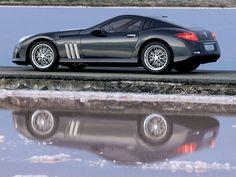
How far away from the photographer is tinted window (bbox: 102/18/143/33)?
528 inches

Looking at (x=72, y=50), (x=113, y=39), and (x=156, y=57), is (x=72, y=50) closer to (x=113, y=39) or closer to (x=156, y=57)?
(x=113, y=39)

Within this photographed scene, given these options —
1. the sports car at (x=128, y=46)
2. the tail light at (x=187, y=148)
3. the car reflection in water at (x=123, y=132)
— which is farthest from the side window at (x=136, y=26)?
the tail light at (x=187, y=148)

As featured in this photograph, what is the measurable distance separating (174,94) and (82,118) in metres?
2.58

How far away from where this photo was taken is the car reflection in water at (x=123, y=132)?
714 centimetres

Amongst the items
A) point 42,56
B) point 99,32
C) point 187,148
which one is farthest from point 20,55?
point 187,148

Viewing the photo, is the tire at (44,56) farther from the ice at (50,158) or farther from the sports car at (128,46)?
the ice at (50,158)

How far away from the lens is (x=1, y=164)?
6500mm

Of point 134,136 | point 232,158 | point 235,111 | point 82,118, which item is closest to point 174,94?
point 235,111

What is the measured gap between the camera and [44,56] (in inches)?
544

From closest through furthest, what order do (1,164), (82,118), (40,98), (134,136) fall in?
1. (1,164)
2. (134,136)
3. (82,118)
4. (40,98)

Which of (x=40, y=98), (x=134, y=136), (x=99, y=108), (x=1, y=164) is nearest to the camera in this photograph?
(x=1, y=164)

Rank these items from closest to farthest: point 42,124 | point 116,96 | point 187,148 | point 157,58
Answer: point 187,148 < point 42,124 < point 116,96 < point 157,58

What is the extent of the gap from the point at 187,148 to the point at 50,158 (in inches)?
57.0

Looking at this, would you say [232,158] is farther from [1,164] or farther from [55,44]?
[55,44]
